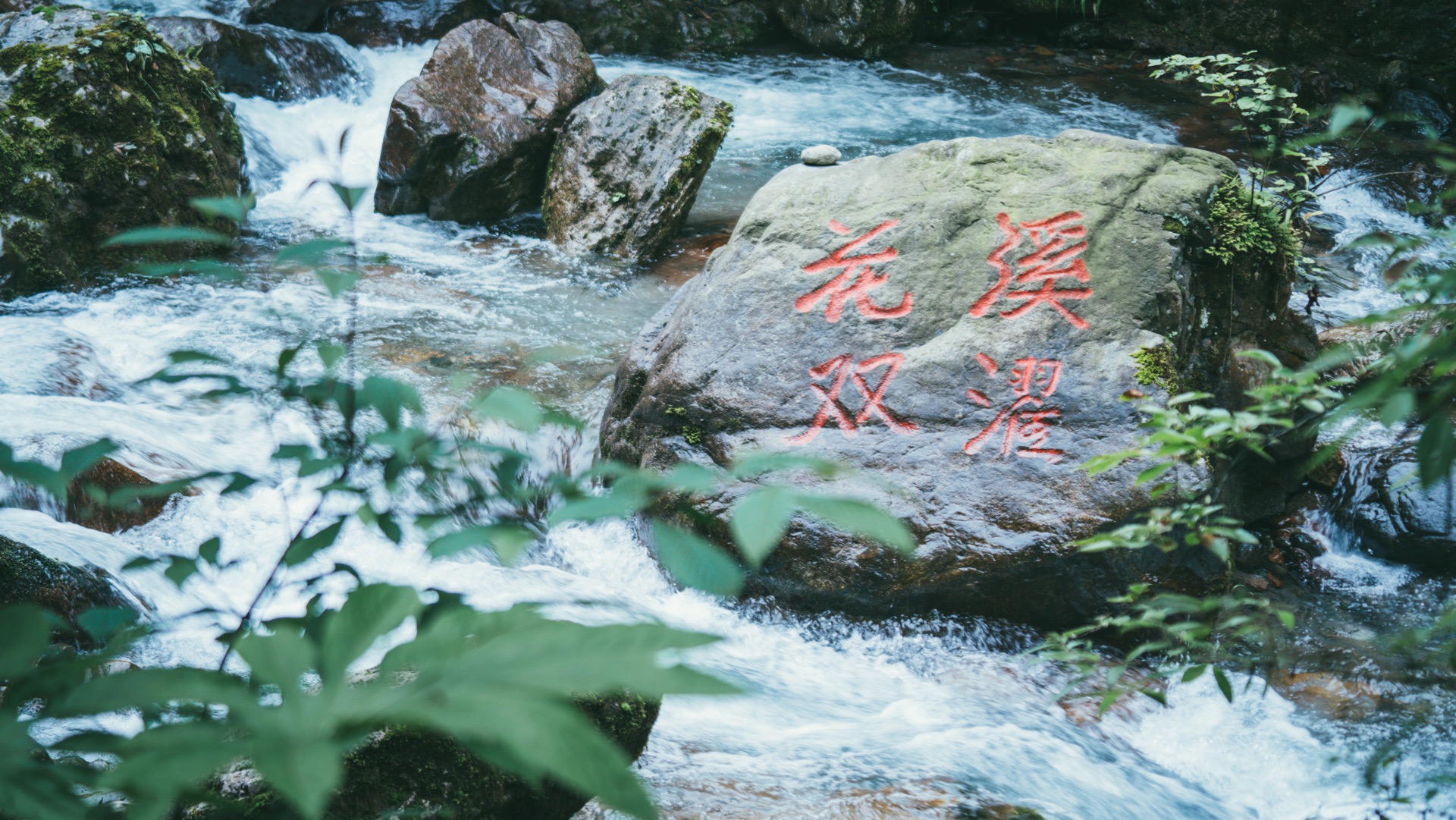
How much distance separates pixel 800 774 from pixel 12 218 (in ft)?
17.7

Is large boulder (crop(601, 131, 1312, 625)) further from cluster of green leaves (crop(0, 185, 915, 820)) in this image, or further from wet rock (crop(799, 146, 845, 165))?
cluster of green leaves (crop(0, 185, 915, 820))

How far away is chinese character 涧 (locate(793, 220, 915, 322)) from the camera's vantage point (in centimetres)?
377

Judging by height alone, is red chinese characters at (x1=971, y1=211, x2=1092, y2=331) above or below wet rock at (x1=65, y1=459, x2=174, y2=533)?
above

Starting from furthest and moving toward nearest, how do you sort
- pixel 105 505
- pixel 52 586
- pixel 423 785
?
1. pixel 105 505
2. pixel 52 586
3. pixel 423 785

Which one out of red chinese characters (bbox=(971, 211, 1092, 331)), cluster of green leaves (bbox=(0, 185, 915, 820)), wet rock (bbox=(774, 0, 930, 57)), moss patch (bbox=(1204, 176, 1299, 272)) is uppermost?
wet rock (bbox=(774, 0, 930, 57))

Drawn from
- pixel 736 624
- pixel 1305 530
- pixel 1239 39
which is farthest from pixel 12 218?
pixel 1239 39

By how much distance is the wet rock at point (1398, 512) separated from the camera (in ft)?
13.0

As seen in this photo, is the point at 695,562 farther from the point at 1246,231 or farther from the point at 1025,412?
the point at 1246,231

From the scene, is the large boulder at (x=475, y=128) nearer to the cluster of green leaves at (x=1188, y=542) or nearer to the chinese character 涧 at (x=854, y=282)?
the chinese character 涧 at (x=854, y=282)

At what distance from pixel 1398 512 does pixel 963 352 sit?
2237 mm

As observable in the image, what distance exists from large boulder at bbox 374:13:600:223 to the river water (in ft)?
0.90

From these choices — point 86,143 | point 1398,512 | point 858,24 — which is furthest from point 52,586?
point 858,24

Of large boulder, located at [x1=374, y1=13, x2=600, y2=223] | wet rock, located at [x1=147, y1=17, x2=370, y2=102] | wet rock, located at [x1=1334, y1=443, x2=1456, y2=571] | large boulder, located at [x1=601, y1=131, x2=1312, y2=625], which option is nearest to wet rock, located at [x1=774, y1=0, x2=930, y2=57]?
large boulder, located at [x1=374, y1=13, x2=600, y2=223]

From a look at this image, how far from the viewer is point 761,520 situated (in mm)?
642
